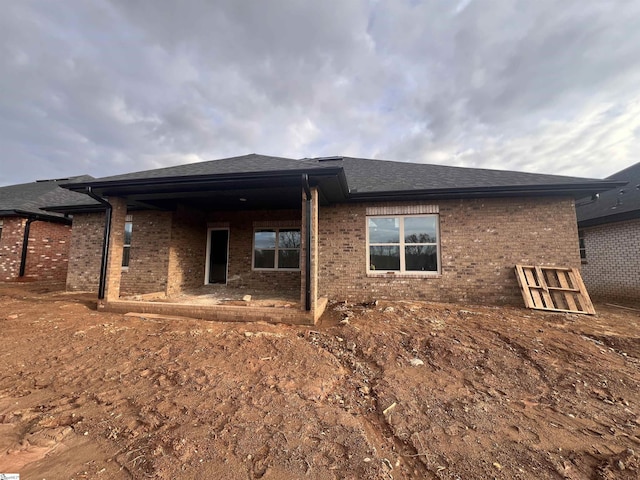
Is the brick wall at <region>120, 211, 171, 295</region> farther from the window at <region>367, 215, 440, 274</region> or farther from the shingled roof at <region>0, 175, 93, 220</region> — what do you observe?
the window at <region>367, 215, 440, 274</region>

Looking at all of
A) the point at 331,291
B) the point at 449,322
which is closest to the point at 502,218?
the point at 449,322

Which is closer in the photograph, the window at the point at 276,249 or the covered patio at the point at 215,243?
the covered patio at the point at 215,243

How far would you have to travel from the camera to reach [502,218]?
7105 mm

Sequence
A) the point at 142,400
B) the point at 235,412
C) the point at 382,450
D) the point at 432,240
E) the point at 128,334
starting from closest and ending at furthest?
the point at 382,450, the point at 235,412, the point at 142,400, the point at 128,334, the point at 432,240

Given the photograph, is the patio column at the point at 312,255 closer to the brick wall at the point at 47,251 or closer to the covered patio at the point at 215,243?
the covered patio at the point at 215,243

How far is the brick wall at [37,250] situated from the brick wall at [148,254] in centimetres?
696

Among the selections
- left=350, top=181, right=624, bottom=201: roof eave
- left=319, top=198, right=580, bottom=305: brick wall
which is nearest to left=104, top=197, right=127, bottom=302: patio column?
left=319, top=198, right=580, bottom=305: brick wall

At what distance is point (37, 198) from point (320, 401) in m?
18.8

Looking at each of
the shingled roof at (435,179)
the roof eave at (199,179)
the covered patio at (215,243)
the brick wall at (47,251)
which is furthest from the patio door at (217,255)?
the brick wall at (47,251)

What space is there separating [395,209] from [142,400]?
670cm

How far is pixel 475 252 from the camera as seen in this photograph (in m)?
7.13

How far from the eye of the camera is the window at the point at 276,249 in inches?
374

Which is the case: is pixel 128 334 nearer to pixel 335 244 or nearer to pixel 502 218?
pixel 335 244

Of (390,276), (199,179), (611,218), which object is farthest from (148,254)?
(611,218)
